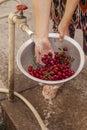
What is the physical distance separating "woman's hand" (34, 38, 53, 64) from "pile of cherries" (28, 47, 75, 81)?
0.10 ft

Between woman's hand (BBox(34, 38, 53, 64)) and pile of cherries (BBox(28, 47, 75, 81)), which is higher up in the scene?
woman's hand (BBox(34, 38, 53, 64))

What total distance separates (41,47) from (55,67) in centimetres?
17

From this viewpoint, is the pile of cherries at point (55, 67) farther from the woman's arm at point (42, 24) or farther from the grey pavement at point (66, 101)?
the grey pavement at point (66, 101)

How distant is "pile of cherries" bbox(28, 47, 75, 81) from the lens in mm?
1949

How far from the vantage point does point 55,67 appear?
1981 mm

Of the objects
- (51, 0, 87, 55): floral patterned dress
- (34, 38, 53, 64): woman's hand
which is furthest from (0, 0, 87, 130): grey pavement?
(34, 38, 53, 64): woman's hand

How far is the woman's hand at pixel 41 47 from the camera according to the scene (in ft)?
6.15

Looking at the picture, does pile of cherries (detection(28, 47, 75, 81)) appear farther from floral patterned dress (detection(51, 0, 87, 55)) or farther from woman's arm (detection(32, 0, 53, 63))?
floral patterned dress (detection(51, 0, 87, 55))

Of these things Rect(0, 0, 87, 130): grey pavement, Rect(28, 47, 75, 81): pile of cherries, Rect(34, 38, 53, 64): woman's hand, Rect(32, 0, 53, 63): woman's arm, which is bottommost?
Rect(0, 0, 87, 130): grey pavement

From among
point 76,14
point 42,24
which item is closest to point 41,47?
point 42,24

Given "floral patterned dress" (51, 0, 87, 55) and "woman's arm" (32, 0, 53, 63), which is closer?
"woman's arm" (32, 0, 53, 63)

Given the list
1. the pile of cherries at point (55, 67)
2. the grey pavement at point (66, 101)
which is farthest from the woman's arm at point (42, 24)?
the grey pavement at point (66, 101)

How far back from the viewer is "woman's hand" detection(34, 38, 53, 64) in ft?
6.15

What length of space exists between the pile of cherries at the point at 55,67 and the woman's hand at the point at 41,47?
3 centimetres
